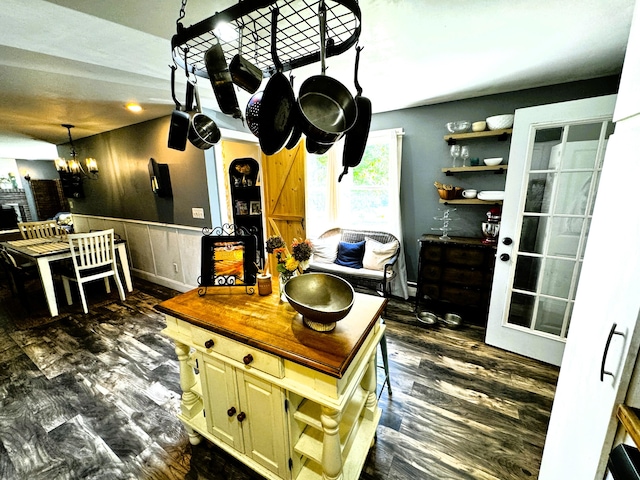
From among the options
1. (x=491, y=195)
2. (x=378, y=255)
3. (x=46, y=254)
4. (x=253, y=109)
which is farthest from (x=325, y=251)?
(x=46, y=254)

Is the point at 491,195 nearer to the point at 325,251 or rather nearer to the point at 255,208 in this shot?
the point at 325,251

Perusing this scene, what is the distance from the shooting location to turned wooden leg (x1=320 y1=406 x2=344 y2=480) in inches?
37.3

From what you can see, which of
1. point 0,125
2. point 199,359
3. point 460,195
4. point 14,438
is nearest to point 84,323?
point 14,438

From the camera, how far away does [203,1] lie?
1.25m

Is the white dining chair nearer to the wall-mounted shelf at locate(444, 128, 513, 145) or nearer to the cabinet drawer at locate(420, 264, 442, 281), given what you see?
the cabinet drawer at locate(420, 264, 442, 281)

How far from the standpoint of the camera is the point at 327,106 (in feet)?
3.44

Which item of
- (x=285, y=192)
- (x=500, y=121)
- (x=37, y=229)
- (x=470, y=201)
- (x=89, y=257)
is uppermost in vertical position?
(x=500, y=121)

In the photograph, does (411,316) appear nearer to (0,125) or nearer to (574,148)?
(574,148)

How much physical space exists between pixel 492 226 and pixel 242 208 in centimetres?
330

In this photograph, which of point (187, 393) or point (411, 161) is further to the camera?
point (411, 161)

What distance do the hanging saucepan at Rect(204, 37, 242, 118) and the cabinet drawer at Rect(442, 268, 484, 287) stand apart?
2.56 m

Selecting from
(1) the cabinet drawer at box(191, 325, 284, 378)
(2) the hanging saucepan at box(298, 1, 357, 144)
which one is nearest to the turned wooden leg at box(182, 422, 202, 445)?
(1) the cabinet drawer at box(191, 325, 284, 378)

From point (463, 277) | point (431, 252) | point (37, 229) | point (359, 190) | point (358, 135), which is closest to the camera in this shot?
point (358, 135)

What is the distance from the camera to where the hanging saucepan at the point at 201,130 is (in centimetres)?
136
